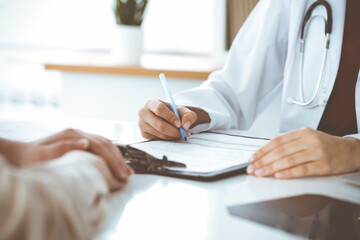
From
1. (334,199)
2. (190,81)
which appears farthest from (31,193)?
(190,81)

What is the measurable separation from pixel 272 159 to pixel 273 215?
213mm

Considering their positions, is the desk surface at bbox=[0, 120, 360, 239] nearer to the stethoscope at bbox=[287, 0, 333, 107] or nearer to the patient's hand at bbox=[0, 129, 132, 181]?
the patient's hand at bbox=[0, 129, 132, 181]

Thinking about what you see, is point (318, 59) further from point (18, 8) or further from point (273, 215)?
point (18, 8)

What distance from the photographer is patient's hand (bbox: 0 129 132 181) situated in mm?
535

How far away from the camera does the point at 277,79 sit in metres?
1.52

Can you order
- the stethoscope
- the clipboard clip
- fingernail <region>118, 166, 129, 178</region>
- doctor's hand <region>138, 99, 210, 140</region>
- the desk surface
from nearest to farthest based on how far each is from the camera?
the desk surface, fingernail <region>118, 166, 129, 178</region>, the clipboard clip, doctor's hand <region>138, 99, 210, 140</region>, the stethoscope

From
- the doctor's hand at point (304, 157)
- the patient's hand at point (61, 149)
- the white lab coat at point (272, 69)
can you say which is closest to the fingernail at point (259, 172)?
the doctor's hand at point (304, 157)

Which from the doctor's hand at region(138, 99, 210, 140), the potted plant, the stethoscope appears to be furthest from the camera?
the potted plant

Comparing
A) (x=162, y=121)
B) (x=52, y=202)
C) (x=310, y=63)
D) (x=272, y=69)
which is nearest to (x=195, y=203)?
(x=52, y=202)

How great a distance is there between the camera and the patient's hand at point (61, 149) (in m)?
0.54

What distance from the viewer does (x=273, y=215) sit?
1.70 feet

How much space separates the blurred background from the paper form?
45.8 inches

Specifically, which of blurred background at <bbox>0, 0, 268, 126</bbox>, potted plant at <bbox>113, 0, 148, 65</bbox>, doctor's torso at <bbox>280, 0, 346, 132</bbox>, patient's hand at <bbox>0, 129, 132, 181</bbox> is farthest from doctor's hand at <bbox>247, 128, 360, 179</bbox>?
potted plant at <bbox>113, 0, 148, 65</bbox>

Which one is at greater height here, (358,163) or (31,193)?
(31,193)
